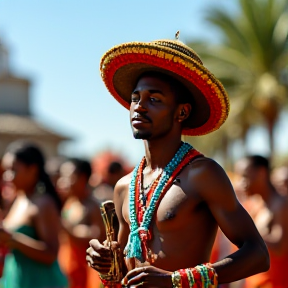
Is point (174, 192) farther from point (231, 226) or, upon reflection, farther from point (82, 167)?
point (82, 167)

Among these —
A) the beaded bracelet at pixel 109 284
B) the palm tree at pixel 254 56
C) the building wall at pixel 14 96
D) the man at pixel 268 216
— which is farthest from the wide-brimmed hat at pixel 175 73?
the building wall at pixel 14 96

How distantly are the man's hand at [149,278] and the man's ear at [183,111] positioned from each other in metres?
0.77

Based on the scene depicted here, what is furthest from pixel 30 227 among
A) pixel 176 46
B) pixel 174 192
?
pixel 176 46

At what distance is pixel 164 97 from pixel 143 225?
583 mm

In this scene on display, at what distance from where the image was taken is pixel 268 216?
634 centimetres

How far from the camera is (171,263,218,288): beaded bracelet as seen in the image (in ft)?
9.03

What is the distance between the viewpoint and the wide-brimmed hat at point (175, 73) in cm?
304

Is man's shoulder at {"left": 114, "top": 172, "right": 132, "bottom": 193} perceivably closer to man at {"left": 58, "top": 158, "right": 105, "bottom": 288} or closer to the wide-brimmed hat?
the wide-brimmed hat

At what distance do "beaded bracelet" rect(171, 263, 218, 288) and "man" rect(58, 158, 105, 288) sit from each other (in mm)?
4333

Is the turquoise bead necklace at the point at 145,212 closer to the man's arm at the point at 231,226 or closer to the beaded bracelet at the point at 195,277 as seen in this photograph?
the man's arm at the point at 231,226

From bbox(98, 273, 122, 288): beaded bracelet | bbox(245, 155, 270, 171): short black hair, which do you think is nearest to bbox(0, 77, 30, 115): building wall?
bbox(245, 155, 270, 171): short black hair

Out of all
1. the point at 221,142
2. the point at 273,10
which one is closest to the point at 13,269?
the point at 273,10

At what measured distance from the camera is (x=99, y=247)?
320 cm

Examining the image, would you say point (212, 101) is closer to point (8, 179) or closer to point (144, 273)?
point (144, 273)
